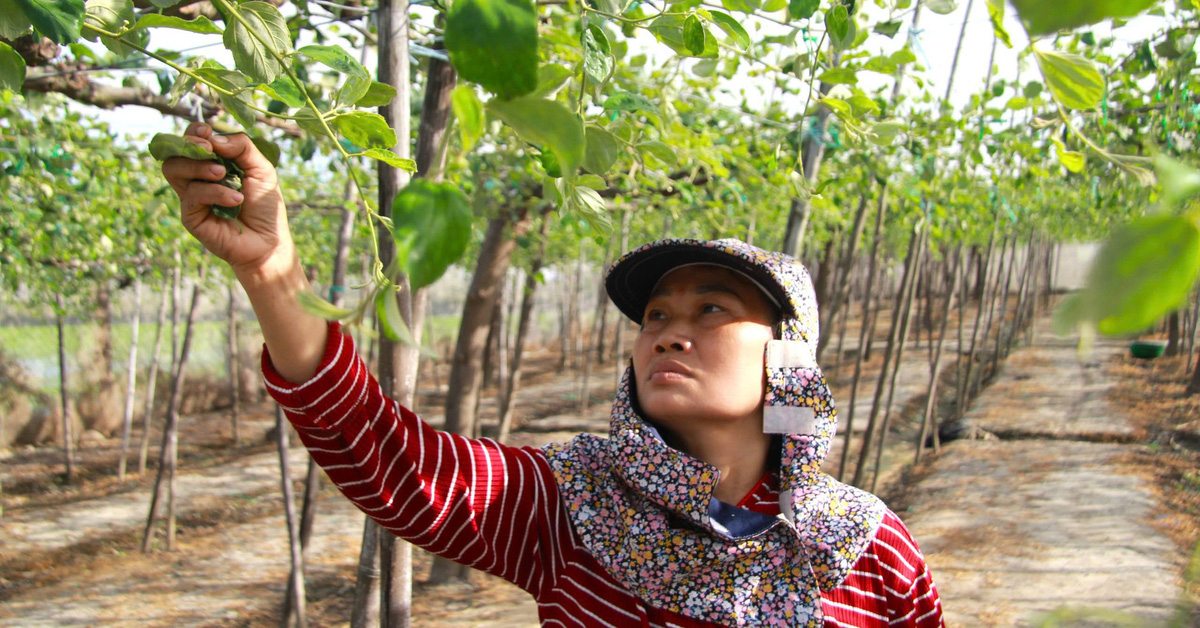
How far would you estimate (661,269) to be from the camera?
142 centimetres

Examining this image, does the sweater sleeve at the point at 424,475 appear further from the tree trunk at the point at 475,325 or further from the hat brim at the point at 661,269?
the tree trunk at the point at 475,325

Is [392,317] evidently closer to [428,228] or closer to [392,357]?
[428,228]

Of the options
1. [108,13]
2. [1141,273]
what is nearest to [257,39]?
[108,13]

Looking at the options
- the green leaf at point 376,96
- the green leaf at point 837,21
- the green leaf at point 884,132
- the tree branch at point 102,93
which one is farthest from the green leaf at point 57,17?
the tree branch at point 102,93

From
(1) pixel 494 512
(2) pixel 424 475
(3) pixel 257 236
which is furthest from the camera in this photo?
(1) pixel 494 512

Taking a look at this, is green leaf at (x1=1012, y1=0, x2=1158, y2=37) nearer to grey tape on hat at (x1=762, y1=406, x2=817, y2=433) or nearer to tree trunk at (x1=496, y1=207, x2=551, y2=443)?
grey tape on hat at (x1=762, y1=406, x2=817, y2=433)

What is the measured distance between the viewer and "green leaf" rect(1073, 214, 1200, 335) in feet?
0.58

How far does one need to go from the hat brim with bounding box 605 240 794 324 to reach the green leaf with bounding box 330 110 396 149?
2.35ft

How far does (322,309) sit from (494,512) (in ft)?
3.20

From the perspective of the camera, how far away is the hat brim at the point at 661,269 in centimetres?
129

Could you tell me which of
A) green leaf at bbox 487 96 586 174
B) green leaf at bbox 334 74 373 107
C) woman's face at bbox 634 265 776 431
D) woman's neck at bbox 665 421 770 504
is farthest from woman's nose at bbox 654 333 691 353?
green leaf at bbox 487 96 586 174

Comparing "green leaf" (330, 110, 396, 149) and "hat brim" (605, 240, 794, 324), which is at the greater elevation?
"green leaf" (330, 110, 396, 149)

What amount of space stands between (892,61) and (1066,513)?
5.94 meters

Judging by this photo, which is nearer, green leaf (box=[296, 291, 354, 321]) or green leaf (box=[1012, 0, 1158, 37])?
green leaf (box=[1012, 0, 1158, 37])
